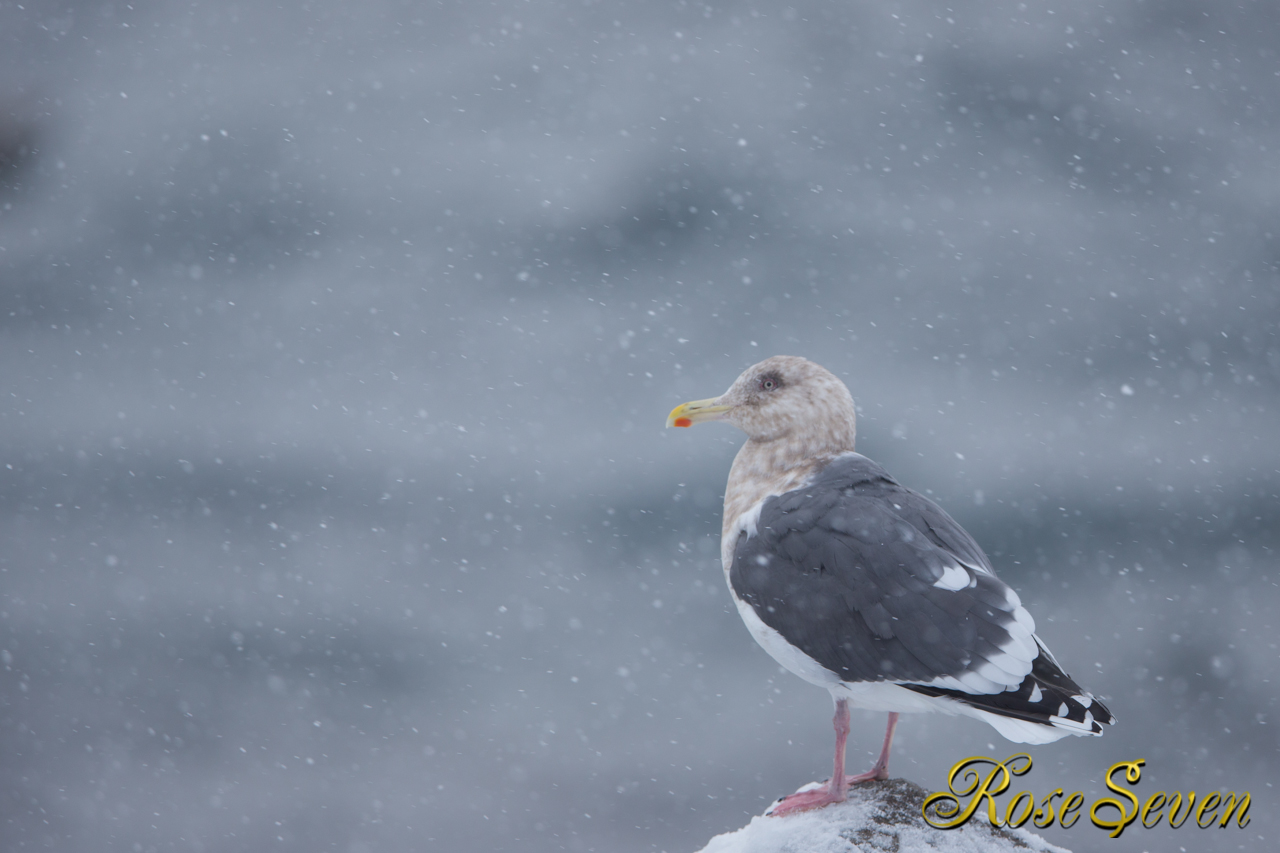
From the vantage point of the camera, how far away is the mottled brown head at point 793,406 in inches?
218

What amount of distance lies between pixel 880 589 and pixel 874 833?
4.42ft

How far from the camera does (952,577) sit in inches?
183

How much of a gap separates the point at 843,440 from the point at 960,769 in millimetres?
1917

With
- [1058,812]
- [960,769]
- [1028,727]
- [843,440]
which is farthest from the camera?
[843,440]

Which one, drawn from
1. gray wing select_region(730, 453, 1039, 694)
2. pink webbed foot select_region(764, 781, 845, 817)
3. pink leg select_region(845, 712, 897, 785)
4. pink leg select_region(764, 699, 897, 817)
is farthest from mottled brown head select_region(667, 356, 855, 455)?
pink webbed foot select_region(764, 781, 845, 817)

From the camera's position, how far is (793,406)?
5.54 meters

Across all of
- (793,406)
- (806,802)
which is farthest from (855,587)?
(806,802)

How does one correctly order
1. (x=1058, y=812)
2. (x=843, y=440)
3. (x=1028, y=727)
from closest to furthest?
(x=1028, y=727) → (x=1058, y=812) → (x=843, y=440)

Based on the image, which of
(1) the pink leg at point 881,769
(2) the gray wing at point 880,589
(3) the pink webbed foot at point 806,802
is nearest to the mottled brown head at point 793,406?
(2) the gray wing at point 880,589

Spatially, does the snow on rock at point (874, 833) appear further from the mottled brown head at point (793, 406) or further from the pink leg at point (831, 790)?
the mottled brown head at point (793, 406)

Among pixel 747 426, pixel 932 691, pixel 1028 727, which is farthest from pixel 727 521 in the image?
pixel 1028 727

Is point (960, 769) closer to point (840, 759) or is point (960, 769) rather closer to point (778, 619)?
point (840, 759)

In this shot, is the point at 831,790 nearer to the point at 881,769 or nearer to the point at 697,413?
the point at 881,769

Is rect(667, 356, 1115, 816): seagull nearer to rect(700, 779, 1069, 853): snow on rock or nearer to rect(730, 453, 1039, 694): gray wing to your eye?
rect(730, 453, 1039, 694): gray wing
